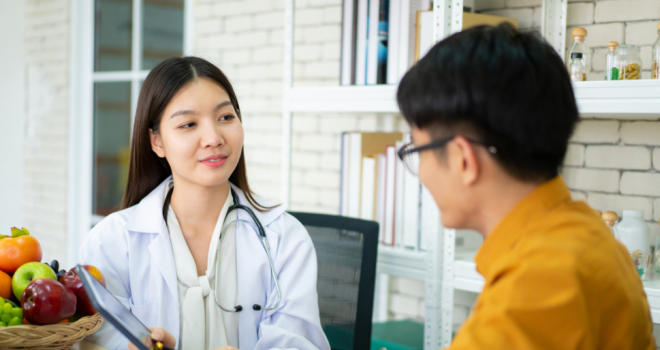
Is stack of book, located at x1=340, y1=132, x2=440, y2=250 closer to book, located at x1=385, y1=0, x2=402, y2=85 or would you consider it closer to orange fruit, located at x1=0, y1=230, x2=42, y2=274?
book, located at x1=385, y1=0, x2=402, y2=85

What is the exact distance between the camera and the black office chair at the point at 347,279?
176 cm

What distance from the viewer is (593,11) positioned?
191 centimetres

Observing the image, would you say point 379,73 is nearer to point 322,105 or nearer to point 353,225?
point 322,105

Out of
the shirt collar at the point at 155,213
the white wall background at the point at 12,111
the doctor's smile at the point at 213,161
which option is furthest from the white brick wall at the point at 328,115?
the white wall background at the point at 12,111

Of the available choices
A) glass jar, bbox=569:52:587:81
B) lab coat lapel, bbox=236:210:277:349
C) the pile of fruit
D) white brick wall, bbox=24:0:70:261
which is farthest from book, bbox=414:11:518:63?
white brick wall, bbox=24:0:70:261

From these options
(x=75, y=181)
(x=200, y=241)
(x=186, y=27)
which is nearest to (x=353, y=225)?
(x=200, y=241)

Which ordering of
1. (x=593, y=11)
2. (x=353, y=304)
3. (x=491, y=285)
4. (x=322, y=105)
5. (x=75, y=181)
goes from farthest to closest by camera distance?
(x=75, y=181) → (x=322, y=105) → (x=593, y=11) → (x=353, y=304) → (x=491, y=285)

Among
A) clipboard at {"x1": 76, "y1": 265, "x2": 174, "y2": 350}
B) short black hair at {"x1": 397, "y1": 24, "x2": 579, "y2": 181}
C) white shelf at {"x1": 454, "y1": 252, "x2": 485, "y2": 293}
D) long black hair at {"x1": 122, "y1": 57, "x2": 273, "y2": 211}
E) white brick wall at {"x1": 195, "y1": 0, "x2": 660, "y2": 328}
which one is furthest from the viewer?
white brick wall at {"x1": 195, "y1": 0, "x2": 660, "y2": 328}

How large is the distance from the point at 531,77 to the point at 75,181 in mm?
3870

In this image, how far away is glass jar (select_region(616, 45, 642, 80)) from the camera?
1.58 metres

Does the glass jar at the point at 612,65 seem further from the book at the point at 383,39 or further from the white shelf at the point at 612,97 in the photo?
the book at the point at 383,39

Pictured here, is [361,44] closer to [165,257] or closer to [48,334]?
[165,257]

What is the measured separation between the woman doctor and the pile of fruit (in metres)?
0.26

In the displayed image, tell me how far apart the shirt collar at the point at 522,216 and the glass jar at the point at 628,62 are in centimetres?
96
